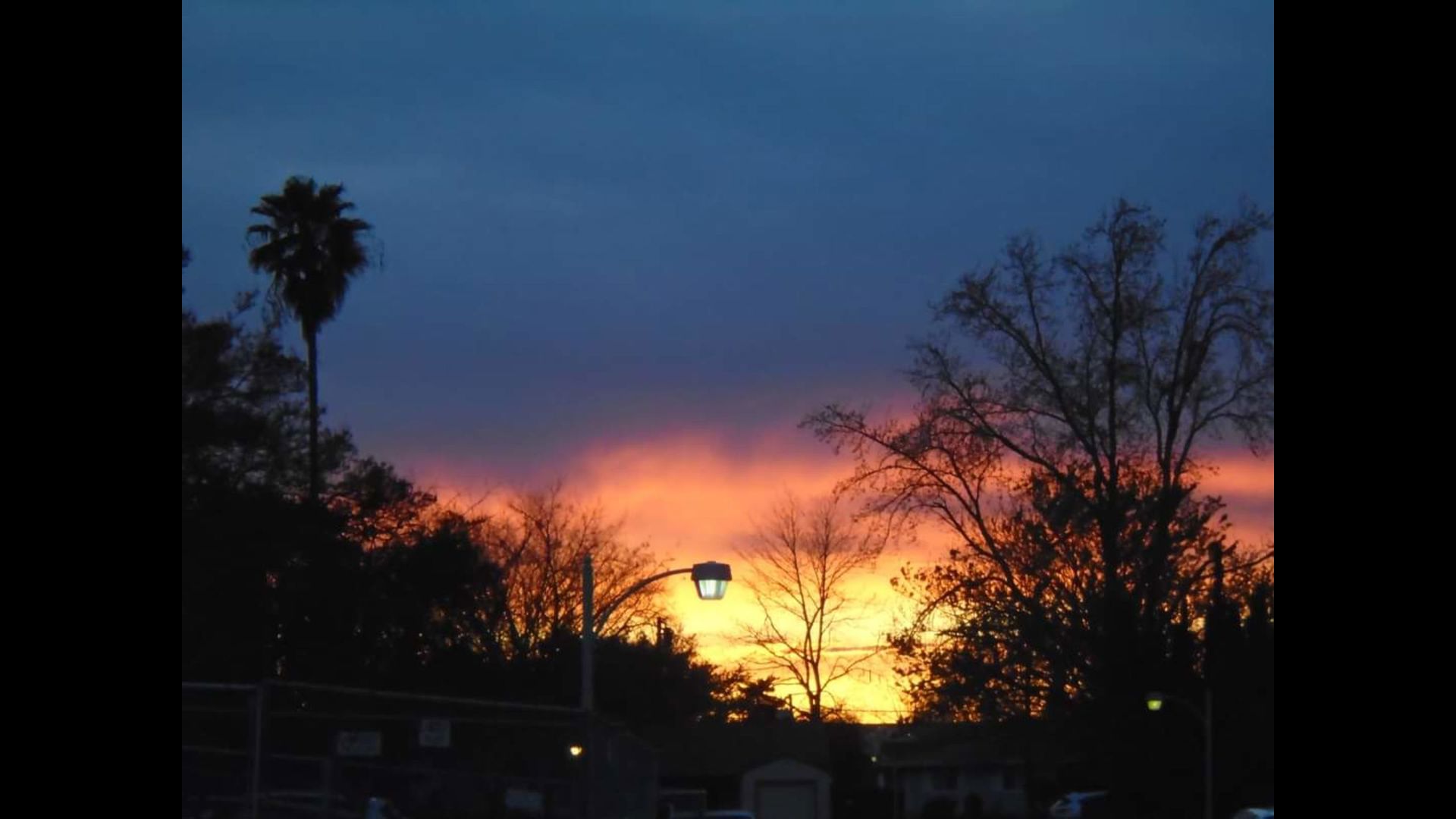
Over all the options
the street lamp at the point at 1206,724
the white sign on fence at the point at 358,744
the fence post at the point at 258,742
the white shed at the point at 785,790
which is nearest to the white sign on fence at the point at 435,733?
the white sign on fence at the point at 358,744

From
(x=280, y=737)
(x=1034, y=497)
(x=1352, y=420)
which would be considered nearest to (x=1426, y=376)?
(x=1352, y=420)

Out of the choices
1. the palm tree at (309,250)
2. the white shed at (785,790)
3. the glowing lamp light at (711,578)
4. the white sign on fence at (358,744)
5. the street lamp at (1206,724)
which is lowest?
the white shed at (785,790)

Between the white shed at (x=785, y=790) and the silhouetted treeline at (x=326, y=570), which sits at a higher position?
the silhouetted treeline at (x=326, y=570)

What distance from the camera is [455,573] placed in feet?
110

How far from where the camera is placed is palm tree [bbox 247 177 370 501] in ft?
116

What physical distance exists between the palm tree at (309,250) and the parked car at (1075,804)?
19.3m

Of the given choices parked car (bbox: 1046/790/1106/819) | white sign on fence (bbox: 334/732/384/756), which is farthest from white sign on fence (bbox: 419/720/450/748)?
parked car (bbox: 1046/790/1106/819)

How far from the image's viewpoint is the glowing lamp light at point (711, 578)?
16500 millimetres

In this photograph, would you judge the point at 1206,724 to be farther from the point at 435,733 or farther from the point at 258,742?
the point at 258,742

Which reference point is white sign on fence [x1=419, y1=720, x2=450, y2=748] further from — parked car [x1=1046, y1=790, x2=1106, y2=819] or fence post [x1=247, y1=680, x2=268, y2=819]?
parked car [x1=1046, y1=790, x2=1106, y2=819]

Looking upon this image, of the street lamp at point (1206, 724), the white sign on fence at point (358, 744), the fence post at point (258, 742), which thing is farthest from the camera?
the street lamp at point (1206, 724)

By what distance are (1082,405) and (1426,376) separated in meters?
26.7

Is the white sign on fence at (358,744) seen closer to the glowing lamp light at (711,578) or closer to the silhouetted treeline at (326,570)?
the glowing lamp light at (711,578)

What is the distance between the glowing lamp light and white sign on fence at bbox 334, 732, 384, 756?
211 inches
